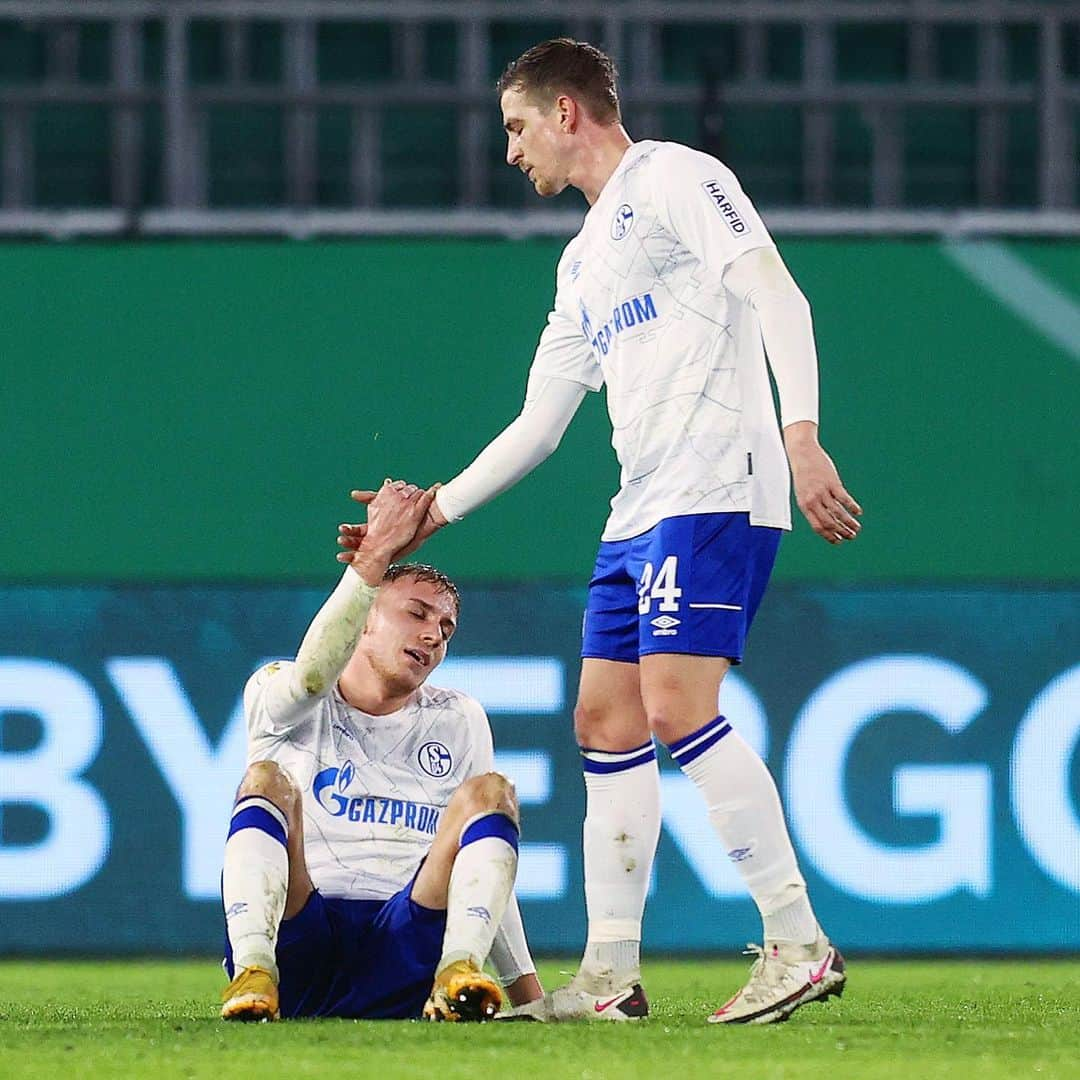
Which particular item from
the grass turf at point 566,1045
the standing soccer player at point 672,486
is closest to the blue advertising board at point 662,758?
the grass turf at point 566,1045

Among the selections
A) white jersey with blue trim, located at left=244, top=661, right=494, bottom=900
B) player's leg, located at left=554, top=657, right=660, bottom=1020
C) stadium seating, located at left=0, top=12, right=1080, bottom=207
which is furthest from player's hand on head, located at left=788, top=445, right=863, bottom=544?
stadium seating, located at left=0, top=12, right=1080, bottom=207

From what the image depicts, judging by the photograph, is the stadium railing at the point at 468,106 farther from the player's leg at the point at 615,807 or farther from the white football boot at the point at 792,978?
the white football boot at the point at 792,978

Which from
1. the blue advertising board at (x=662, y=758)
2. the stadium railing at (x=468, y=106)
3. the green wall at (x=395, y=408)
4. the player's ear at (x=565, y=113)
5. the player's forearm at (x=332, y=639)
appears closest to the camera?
the player's forearm at (x=332, y=639)

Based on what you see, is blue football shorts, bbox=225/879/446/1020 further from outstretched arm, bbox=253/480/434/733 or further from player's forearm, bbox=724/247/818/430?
player's forearm, bbox=724/247/818/430

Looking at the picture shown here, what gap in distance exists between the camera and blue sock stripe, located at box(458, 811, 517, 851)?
3748 millimetres

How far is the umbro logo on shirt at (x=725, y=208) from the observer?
12.1 ft

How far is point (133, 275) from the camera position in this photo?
674 centimetres

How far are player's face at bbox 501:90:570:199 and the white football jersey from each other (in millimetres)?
116

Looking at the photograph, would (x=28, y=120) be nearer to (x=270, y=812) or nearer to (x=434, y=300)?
(x=434, y=300)

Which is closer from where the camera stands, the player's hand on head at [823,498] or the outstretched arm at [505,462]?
the player's hand on head at [823,498]

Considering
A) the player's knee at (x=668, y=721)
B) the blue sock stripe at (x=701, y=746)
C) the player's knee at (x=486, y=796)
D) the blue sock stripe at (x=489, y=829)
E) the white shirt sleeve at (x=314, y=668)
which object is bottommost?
the blue sock stripe at (x=489, y=829)

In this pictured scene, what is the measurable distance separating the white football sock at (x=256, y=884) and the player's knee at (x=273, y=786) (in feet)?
0.07

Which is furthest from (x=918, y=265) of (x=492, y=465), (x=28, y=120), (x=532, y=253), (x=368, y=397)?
(x=28, y=120)

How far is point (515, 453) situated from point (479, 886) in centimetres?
84
